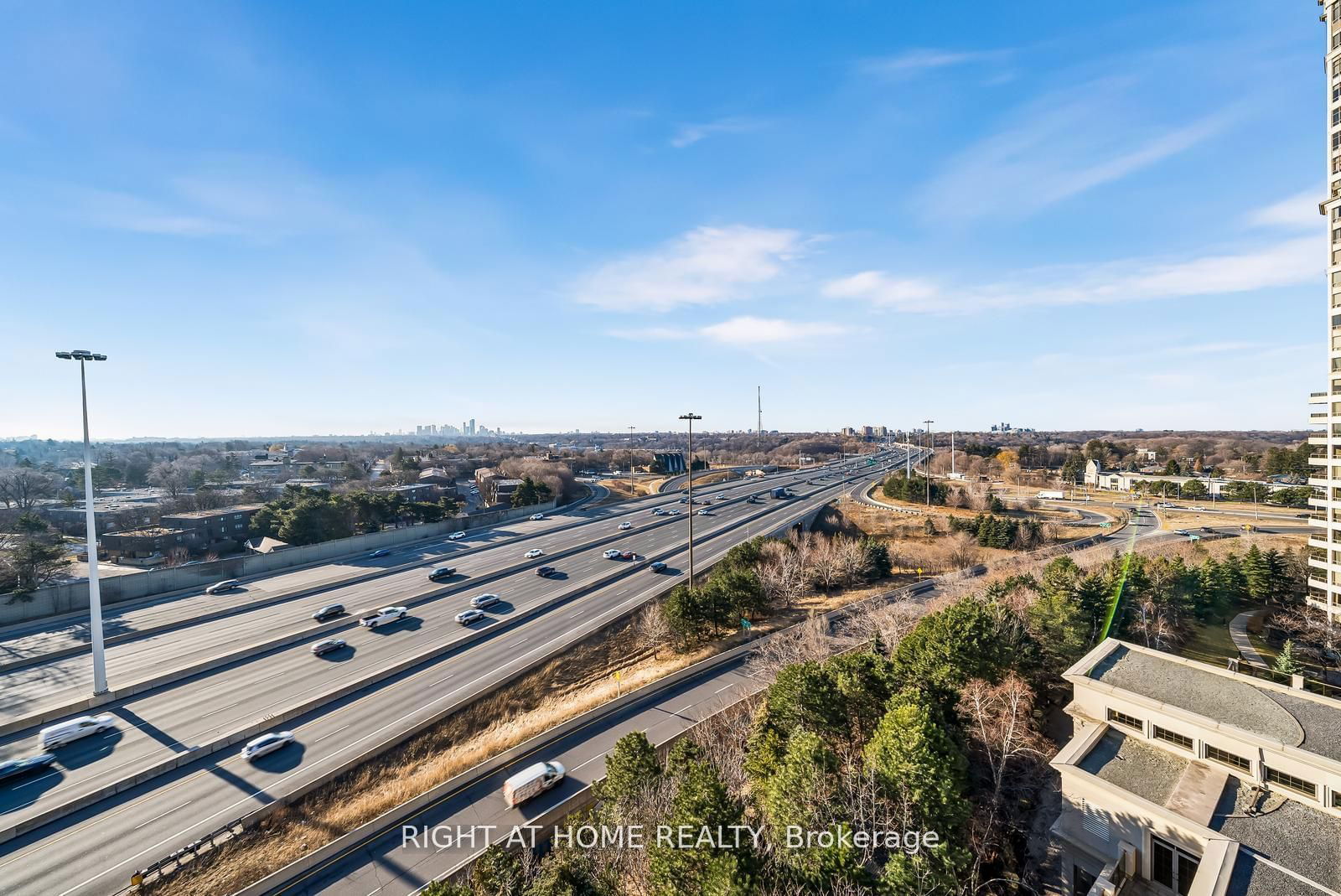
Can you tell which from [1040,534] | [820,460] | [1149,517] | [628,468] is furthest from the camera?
[820,460]

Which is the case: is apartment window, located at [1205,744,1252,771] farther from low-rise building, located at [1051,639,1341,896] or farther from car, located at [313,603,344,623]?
car, located at [313,603,344,623]

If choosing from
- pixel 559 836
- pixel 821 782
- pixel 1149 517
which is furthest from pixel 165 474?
pixel 1149 517

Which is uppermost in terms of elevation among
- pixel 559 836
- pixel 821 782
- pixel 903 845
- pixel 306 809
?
pixel 821 782

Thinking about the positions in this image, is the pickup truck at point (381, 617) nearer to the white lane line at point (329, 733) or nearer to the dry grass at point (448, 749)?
the white lane line at point (329, 733)

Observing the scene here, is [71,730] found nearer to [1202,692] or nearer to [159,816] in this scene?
[159,816]

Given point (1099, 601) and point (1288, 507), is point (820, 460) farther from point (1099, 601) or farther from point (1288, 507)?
point (1099, 601)

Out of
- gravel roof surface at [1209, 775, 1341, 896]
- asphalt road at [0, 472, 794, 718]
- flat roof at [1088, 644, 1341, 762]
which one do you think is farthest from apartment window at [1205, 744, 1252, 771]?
asphalt road at [0, 472, 794, 718]
